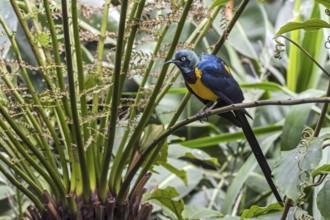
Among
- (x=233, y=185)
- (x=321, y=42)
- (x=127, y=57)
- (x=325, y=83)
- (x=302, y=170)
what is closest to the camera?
(x=302, y=170)

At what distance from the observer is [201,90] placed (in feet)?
3.13

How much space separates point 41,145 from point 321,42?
1229mm

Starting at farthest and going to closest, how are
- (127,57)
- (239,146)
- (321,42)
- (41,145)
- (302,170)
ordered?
(321,42) < (239,146) < (41,145) < (127,57) < (302,170)

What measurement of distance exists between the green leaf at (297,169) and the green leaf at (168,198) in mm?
303

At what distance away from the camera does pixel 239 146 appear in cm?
178

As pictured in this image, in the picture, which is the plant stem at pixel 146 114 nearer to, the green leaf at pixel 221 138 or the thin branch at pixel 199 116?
the thin branch at pixel 199 116

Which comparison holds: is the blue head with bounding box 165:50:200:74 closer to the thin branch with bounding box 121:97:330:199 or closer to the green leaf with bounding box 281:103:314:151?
the thin branch with bounding box 121:97:330:199

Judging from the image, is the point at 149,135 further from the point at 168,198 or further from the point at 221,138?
the point at 221,138

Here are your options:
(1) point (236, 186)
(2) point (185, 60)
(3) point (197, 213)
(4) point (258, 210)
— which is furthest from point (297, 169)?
(1) point (236, 186)

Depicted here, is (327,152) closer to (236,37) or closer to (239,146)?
(239,146)

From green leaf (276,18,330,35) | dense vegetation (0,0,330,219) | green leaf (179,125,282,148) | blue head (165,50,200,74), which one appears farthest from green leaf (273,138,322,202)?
green leaf (179,125,282,148)

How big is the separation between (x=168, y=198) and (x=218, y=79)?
206 mm

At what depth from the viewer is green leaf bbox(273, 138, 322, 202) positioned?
0.69 m

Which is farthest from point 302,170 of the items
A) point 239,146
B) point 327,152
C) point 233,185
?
point 239,146
